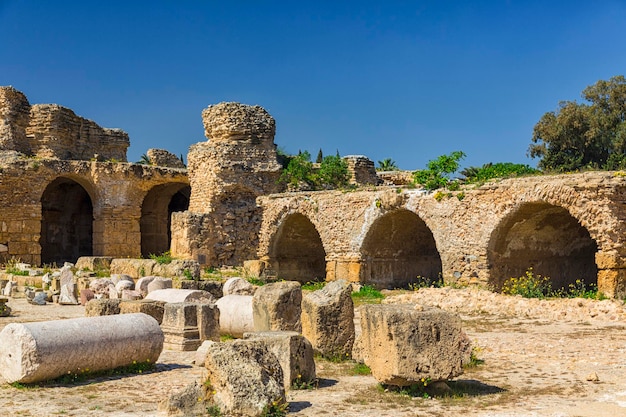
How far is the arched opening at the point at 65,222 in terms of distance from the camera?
2717cm

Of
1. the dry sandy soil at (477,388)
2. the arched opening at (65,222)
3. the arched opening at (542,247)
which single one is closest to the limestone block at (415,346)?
the dry sandy soil at (477,388)

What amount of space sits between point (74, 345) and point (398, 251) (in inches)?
517

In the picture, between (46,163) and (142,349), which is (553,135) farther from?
(142,349)

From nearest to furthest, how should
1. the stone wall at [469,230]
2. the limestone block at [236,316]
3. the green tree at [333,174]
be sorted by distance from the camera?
the limestone block at [236,316], the stone wall at [469,230], the green tree at [333,174]

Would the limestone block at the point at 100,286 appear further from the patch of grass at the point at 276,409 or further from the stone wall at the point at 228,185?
the patch of grass at the point at 276,409

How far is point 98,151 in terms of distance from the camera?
2734 centimetres

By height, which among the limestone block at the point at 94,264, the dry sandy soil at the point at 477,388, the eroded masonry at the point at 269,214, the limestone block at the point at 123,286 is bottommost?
the dry sandy soil at the point at 477,388

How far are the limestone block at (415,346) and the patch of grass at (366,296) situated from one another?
8.73 metres

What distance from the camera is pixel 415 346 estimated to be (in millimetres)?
6316

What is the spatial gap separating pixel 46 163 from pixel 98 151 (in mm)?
4076

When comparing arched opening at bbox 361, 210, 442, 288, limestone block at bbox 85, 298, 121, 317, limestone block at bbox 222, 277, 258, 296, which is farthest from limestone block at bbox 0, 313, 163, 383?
arched opening at bbox 361, 210, 442, 288

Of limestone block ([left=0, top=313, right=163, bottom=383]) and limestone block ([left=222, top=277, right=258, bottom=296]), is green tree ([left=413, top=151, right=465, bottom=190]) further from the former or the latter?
limestone block ([left=0, top=313, right=163, bottom=383])

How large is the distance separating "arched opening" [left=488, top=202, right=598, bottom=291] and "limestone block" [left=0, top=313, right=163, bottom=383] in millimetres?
9492

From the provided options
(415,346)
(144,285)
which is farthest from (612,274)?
(144,285)
